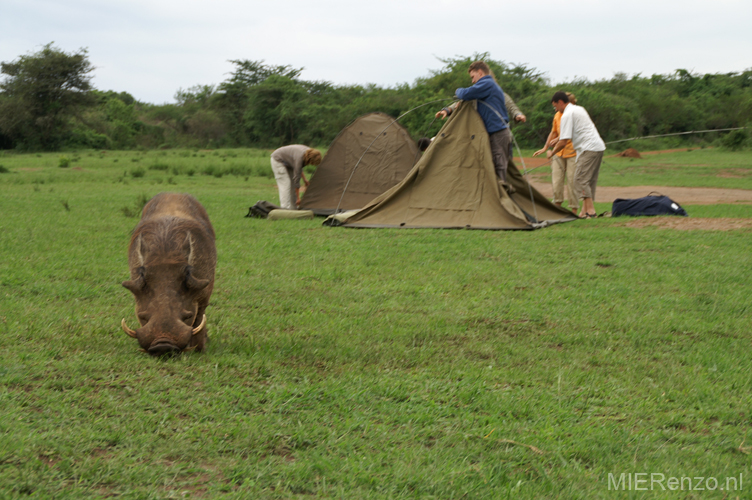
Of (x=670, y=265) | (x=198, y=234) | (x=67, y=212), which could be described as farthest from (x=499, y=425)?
(x=67, y=212)

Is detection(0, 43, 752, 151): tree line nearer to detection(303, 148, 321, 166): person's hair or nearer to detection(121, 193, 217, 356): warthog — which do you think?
detection(303, 148, 321, 166): person's hair

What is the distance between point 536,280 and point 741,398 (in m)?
2.94

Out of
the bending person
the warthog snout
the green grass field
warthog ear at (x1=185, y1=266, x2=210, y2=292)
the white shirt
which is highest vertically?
the white shirt

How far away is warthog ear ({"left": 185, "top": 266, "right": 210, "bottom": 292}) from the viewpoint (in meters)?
3.89

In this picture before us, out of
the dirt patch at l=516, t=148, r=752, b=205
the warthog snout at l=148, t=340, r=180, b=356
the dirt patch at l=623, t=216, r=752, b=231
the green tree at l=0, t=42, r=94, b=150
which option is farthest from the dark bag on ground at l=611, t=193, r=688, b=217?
the green tree at l=0, t=42, r=94, b=150

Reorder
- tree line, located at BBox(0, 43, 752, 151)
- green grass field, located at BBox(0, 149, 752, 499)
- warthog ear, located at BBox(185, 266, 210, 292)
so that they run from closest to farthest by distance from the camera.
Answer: green grass field, located at BBox(0, 149, 752, 499), warthog ear, located at BBox(185, 266, 210, 292), tree line, located at BBox(0, 43, 752, 151)

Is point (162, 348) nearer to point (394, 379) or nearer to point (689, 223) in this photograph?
point (394, 379)

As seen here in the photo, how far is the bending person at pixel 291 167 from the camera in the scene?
1161 centimetres

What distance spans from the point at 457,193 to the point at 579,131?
236 centimetres

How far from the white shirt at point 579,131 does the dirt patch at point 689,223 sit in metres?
1.39

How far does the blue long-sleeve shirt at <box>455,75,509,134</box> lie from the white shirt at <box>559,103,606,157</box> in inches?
48.0

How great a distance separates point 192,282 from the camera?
3.89 m

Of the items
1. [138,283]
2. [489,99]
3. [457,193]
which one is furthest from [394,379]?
[489,99]

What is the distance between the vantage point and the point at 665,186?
625 inches
